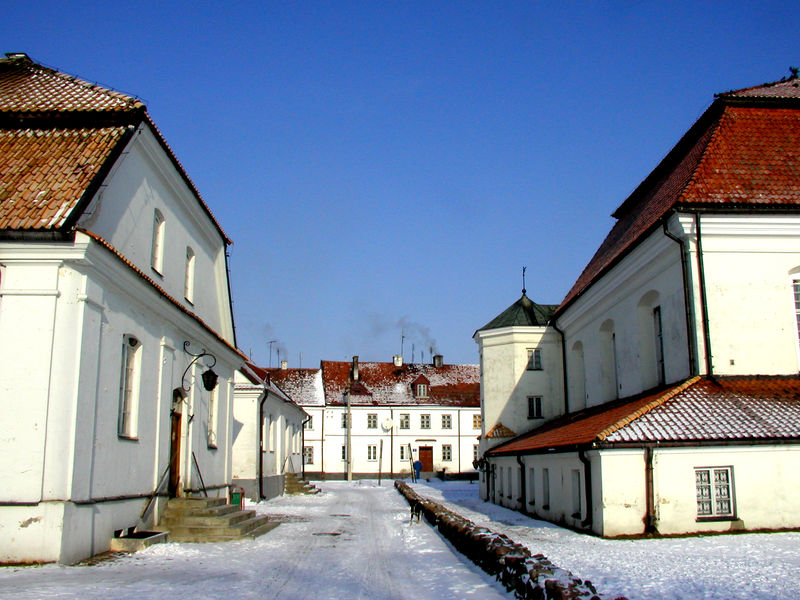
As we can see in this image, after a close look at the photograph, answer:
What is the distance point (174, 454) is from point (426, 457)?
41.9 meters

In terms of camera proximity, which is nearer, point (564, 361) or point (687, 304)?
point (687, 304)

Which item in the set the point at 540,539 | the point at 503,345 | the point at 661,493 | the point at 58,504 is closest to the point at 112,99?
the point at 58,504

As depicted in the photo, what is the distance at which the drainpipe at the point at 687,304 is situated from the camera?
622 inches

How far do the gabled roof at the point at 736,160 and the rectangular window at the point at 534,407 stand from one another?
956 centimetres

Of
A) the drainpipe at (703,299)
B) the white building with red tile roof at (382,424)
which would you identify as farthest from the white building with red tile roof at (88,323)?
the white building with red tile roof at (382,424)

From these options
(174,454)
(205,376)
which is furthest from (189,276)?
(174,454)

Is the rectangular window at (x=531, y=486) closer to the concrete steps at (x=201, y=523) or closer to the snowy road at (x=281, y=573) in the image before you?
the snowy road at (x=281, y=573)

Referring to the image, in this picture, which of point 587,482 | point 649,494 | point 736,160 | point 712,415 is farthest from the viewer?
point 736,160

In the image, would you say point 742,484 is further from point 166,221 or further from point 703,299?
point 166,221

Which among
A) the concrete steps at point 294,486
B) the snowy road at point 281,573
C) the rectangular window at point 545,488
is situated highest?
the rectangular window at point 545,488

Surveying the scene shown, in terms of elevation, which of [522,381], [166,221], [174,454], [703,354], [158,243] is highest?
[166,221]

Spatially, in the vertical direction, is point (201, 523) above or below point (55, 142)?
below

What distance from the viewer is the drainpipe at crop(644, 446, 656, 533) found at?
13734mm

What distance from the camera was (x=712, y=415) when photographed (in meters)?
14.2
